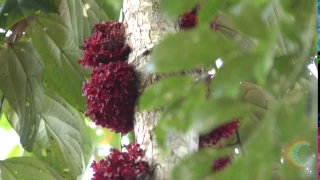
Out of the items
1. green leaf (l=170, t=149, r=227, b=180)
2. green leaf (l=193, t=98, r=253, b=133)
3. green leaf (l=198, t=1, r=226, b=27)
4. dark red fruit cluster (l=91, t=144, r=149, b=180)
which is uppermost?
dark red fruit cluster (l=91, t=144, r=149, b=180)

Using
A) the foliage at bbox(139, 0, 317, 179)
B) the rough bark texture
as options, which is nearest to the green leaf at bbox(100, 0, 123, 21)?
the rough bark texture

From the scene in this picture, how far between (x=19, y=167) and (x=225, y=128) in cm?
42

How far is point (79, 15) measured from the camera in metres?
1.03

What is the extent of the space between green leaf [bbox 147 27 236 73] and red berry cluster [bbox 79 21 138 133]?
17.2 inches

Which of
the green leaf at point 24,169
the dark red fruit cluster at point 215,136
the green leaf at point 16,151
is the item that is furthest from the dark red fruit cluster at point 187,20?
the green leaf at point 16,151

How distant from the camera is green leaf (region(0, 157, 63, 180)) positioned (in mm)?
1008

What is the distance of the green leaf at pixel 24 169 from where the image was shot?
3.31 ft

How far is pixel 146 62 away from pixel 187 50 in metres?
0.46

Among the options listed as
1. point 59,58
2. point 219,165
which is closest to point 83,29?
point 59,58

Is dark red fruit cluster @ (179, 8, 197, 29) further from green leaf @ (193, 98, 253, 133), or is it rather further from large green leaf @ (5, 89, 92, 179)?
green leaf @ (193, 98, 253, 133)

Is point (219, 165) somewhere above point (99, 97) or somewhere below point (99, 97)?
below

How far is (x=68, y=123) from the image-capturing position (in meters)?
1.07

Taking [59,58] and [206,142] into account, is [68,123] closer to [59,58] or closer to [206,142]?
[59,58]

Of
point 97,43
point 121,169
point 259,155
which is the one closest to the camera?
point 259,155
